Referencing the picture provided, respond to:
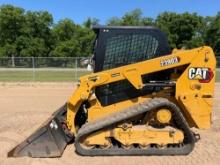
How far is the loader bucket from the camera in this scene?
313 inches

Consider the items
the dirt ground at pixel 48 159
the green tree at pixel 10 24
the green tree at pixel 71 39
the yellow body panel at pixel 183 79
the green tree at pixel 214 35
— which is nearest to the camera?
the dirt ground at pixel 48 159

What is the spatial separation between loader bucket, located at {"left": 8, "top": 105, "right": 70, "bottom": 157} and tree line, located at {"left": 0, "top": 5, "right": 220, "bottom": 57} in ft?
153

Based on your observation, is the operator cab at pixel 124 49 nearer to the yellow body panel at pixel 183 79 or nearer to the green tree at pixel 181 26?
the yellow body panel at pixel 183 79

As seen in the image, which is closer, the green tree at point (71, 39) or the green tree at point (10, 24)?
the green tree at point (71, 39)

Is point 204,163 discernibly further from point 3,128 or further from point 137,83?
point 3,128

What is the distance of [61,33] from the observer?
6525 cm

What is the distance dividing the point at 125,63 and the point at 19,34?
53994 mm

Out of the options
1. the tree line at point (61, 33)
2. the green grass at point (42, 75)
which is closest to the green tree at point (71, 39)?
the tree line at point (61, 33)

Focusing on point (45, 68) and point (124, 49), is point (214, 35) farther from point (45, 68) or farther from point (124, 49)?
point (124, 49)

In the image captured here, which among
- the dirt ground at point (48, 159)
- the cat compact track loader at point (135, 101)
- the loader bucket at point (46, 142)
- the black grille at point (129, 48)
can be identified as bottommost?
the dirt ground at point (48, 159)

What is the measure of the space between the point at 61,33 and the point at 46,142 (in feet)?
190

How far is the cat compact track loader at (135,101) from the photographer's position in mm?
8039

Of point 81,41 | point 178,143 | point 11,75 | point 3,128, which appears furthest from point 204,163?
point 81,41

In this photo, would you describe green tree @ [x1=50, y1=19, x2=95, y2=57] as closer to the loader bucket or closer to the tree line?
the tree line
